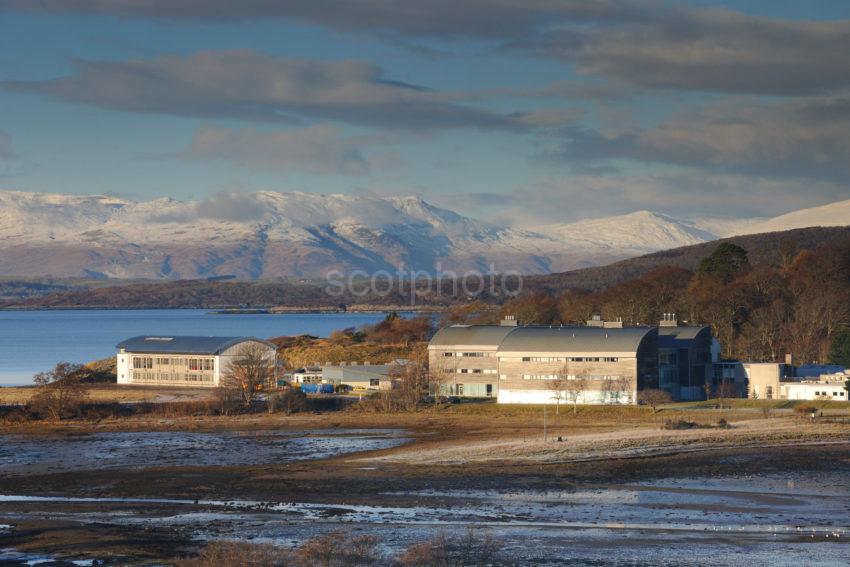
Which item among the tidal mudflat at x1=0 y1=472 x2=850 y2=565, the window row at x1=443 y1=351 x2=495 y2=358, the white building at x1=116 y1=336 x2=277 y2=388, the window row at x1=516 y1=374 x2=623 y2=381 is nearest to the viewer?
the tidal mudflat at x1=0 y1=472 x2=850 y2=565

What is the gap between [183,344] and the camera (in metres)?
118

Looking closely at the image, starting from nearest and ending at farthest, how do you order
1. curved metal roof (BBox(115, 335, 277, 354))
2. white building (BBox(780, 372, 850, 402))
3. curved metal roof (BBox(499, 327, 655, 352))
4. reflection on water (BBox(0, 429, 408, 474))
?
reflection on water (BBox(0, 429, 408, 474)), white building (BBox(780, 372, 850, 402)), curved metal roof (BBox(499, 327, 655, 352)), curved metal roof (BBox(115, 335, 277, 354))

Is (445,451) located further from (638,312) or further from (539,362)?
(638,312)

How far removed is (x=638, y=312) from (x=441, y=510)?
8293cm

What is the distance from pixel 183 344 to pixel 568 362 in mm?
42482

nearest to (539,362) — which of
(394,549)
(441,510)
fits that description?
(441,510)

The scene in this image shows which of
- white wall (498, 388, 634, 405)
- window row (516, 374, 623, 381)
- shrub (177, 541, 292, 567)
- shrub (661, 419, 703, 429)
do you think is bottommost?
shrub (177, 541, 292, 567)

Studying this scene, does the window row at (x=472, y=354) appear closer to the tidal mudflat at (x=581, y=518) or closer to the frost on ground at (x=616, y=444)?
the frost on ground at (x=616, y=444)

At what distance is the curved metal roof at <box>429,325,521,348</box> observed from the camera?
3907 inches

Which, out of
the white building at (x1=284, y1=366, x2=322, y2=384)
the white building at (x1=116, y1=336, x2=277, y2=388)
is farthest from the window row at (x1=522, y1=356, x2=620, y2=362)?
the white building at (x1=116, y1=336, x2=277, y2=388)

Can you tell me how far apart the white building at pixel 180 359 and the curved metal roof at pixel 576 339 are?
28627mm

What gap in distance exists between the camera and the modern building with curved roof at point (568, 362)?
89.9m

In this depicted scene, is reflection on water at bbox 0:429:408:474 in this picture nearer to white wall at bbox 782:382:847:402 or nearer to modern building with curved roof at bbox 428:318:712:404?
modern building with curved roof at bbox 428:318:712:404

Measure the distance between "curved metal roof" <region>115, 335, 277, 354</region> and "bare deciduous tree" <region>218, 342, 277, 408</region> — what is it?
3625 millimetres
